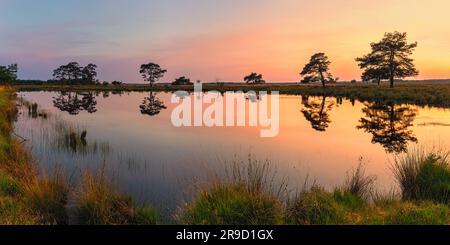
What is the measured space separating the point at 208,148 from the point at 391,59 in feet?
156

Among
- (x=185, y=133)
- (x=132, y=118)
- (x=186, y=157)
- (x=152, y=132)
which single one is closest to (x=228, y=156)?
(x=186, y=157)

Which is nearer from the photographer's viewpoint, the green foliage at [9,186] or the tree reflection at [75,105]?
the green foliage at [9,186]

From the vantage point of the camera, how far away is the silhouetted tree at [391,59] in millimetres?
52281

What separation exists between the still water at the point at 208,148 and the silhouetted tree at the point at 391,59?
3123 cm

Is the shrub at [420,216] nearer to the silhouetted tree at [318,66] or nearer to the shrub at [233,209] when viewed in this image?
the shrub at [233,209]

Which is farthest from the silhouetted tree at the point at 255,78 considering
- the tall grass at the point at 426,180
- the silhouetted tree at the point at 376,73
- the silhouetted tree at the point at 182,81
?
the tall grass at the point at 426,180

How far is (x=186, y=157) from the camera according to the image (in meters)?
13.4

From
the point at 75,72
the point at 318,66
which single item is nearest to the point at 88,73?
the point at 75,72

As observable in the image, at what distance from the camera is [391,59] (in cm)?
5375

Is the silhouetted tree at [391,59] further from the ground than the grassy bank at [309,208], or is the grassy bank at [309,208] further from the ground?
the silhouetted tree at [391,59]

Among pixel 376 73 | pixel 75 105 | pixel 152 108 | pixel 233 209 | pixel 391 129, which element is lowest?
pixel 233 209

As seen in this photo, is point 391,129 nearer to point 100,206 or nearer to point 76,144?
point 76,144
